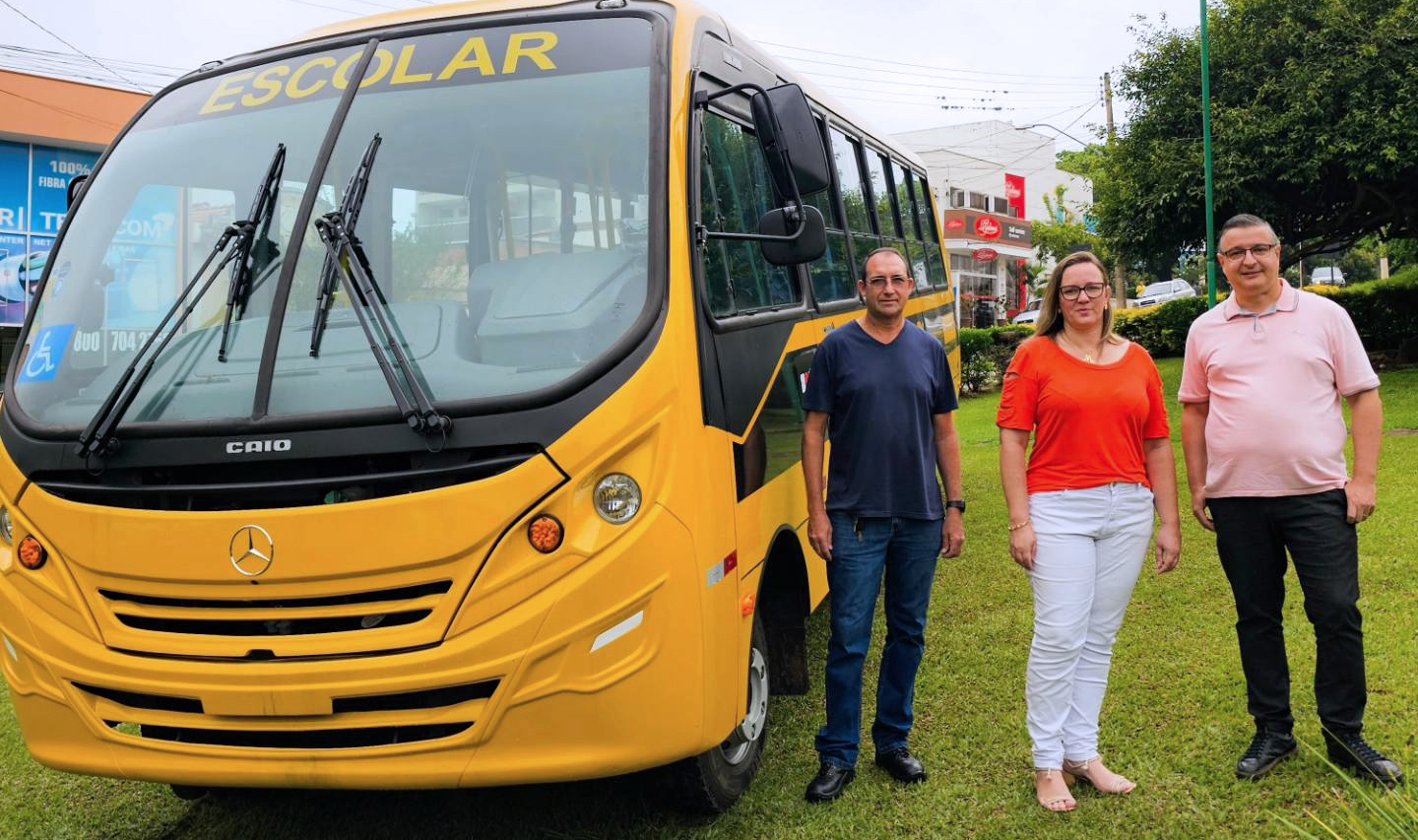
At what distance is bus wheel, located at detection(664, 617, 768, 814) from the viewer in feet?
12.5

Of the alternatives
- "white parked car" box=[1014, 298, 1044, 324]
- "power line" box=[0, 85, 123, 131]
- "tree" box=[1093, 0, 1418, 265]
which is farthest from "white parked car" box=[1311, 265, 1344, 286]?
"power line" box=[0, 85, 123, 131]

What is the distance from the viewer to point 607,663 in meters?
3.24

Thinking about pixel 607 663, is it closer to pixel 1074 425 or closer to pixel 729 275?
→ pixel 729 275

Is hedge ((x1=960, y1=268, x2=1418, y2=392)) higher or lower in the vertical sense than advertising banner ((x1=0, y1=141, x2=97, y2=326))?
lower

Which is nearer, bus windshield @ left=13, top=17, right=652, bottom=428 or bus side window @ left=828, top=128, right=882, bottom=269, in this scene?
bus windshield @ left=13, top=17, right=652, bottom=428

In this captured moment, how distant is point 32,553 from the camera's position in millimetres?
3492

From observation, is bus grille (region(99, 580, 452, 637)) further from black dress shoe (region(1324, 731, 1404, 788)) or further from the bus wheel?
black dress shoe (region(1324, 731, 1404, 788))

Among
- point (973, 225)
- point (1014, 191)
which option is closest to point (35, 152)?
point (973, 225)

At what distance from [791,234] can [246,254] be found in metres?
1.71

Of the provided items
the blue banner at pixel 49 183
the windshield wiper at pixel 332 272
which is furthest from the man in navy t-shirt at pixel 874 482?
the blue banner at pixel 49 183

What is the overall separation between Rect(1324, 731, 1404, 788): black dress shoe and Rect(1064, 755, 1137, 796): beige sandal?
0.69 m

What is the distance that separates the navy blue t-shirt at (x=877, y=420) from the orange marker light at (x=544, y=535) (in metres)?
1.28

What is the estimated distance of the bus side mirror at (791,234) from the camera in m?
3.81

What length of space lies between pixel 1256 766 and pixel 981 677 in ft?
4.84
